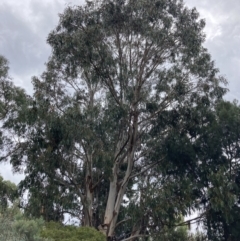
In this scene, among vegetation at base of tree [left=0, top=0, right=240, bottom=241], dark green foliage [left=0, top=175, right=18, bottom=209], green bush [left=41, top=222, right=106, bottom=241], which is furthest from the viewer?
dark green foliage [left=0, top=175, right=18, bottom=209]

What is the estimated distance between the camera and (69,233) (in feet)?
43.3

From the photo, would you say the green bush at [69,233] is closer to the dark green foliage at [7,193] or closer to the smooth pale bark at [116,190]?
the smooth pale bark at [116,190]

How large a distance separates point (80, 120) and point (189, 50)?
5260 mm

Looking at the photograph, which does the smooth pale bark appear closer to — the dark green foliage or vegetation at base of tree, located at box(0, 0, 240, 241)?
vegetation at base of tree, located at box(0, 0, 240, 241)

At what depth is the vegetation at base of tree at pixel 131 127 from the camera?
57.0 feet

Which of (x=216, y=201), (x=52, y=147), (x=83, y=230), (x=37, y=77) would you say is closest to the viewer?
(x=83, y=230)

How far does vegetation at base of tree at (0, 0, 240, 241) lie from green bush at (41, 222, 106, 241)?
137 inches

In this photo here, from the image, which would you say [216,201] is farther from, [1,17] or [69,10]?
[1,17]

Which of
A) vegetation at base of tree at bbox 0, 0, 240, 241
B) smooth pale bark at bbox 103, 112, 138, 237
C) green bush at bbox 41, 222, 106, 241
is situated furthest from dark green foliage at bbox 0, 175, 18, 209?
green bush at bbox 41, 222, 106, 241

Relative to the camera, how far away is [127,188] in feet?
65.8

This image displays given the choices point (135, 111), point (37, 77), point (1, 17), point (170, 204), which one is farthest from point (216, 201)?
point (1, 17)

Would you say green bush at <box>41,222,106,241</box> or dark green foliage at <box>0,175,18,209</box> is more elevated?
dark green foliage at <box>0,175,18,209</box>

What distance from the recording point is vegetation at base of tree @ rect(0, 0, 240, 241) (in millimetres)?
17375

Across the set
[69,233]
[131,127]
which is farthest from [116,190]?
[69,233]
